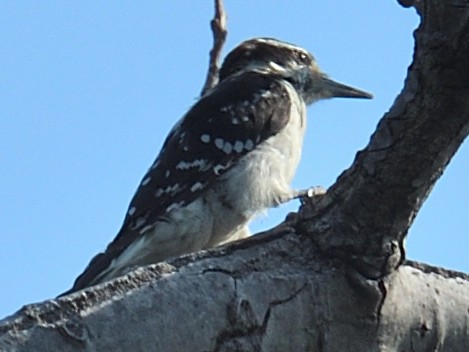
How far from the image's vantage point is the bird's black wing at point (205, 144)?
5215 mm

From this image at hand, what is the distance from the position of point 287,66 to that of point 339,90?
0.30 meters

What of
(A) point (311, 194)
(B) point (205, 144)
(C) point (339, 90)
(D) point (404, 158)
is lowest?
(D) point (404, 158)

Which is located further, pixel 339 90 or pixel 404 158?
pixel 339 90

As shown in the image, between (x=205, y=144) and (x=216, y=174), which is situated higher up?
(x=205, y=144)

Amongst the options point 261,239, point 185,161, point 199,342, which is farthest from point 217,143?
point 199,342

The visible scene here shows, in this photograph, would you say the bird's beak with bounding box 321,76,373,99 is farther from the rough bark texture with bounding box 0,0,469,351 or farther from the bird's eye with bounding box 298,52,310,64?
the rough bark texture with bounding box 0,0,469,351

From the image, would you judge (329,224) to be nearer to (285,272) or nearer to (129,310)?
(285,272)

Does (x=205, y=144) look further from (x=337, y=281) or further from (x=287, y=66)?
(x=337, y=281)

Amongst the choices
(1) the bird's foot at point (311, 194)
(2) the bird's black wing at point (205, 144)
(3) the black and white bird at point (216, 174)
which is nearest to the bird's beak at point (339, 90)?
(3) the black and white bird at point (216, 174)

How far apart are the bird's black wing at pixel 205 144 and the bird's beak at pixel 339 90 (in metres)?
0.34

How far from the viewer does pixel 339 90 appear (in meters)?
6.33

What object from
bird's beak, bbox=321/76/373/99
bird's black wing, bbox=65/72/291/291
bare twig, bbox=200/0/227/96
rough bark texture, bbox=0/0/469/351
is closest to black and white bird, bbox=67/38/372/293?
bird's black wing, bbox=65/72/291/291

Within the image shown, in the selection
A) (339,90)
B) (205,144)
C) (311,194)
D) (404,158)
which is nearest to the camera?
(404,158)

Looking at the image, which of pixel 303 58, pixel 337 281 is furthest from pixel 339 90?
pixel 337 281
